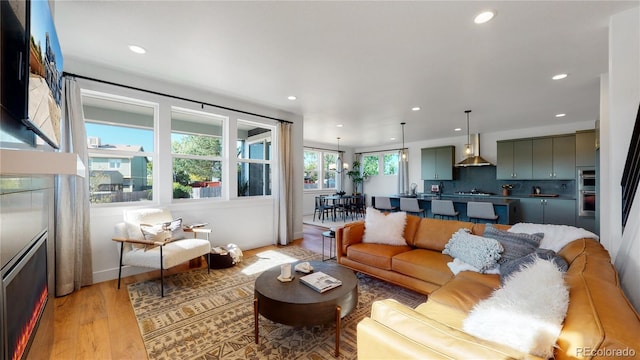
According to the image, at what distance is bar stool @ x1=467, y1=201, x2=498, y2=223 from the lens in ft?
14.3

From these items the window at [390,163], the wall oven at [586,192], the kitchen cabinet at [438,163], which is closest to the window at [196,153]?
the kitchen cabinet at [438,163]

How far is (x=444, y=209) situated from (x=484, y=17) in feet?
11.3

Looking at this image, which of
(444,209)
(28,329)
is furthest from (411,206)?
(28,329)

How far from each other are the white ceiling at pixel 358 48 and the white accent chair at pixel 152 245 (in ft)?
5.96

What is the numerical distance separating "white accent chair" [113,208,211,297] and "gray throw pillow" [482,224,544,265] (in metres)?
3.14

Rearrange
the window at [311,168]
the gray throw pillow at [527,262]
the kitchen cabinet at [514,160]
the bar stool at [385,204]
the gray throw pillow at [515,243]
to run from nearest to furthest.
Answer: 1. the gray throw pillow at [527,262]
2. the gray throw pillow at [515,243]
3. the bar stool at [385,204]
4. the kitchen cabinet at [514,160]
5. the window at [311,168]

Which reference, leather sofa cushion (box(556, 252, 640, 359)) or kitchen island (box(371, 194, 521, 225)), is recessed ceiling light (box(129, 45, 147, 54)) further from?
kitchen island (box(371, 194, 521, 225))

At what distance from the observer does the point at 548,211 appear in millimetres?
5363

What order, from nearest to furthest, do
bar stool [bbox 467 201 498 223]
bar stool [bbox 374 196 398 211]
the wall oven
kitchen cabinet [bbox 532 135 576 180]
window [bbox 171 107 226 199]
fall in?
window [bbox 171 107 226 199], bar stool [bbox 467 201 498 223], the wall oven, kitchen cabinet [bbox 532 135 576 180], bar stool [bbox 374 196 398 211]

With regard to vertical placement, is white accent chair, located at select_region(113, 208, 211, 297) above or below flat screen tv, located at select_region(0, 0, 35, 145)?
below

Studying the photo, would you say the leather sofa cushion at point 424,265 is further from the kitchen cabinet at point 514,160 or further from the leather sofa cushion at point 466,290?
the kitchen cabinet at point 514,160

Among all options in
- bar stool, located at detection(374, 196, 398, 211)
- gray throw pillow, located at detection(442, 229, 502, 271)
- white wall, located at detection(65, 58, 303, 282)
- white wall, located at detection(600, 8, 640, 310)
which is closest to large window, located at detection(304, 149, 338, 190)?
bar stool, located at detection(374, 196, 398, 211)

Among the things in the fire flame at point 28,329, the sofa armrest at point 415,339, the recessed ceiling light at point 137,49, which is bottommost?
the fire flame at point 28,329

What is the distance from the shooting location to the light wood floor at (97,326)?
72.1 inches
